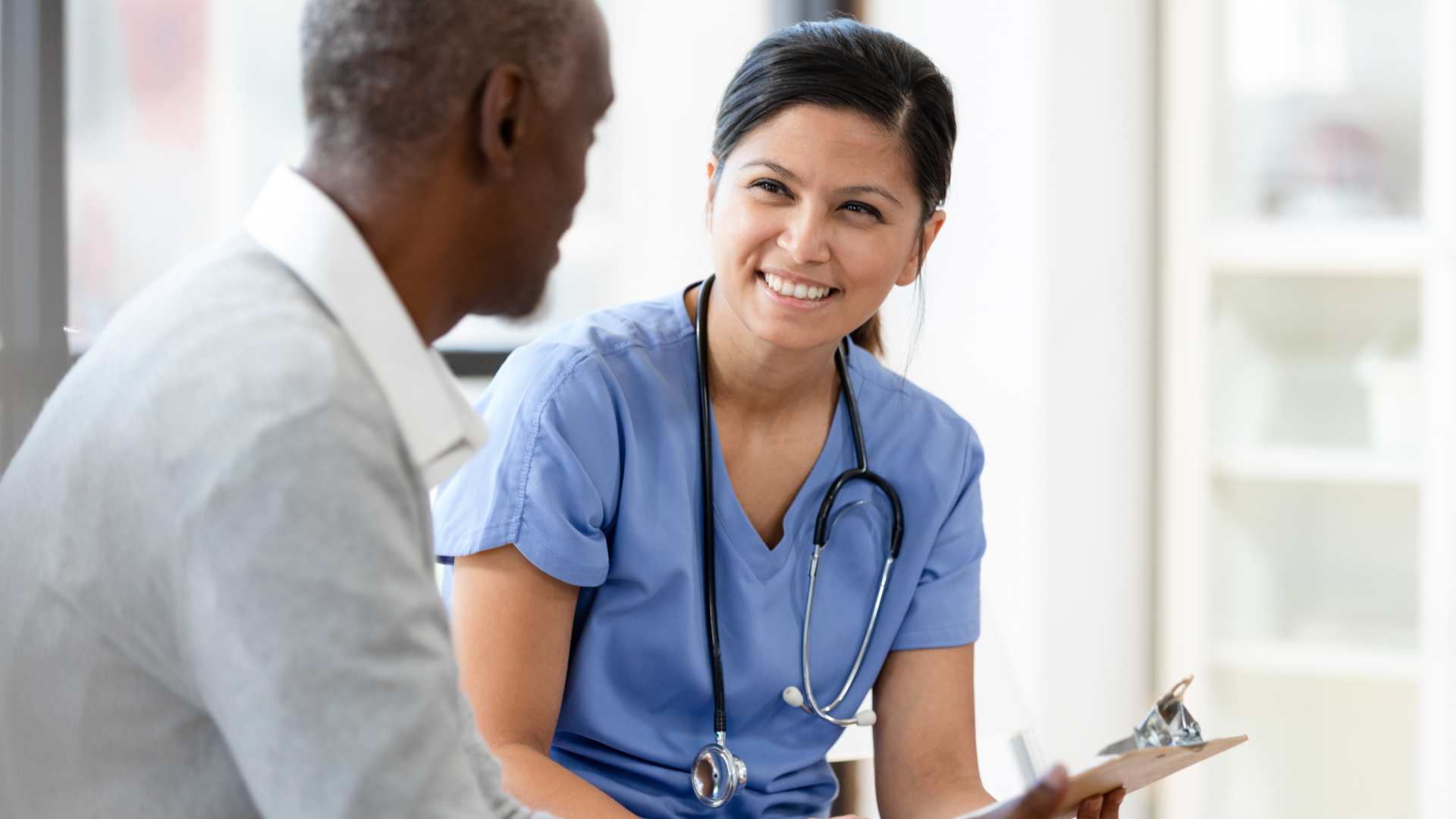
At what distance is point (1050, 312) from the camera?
83.4 inches

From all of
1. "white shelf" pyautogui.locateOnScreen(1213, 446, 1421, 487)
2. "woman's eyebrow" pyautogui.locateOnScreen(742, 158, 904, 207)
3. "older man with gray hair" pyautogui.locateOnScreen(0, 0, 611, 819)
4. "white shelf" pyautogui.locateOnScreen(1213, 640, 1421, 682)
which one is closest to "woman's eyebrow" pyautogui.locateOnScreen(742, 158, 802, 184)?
"woman's eyebrow" pyautogui.locateOnScreen(742, 158, 904, 207)

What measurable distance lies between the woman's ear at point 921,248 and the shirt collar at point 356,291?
73 cm

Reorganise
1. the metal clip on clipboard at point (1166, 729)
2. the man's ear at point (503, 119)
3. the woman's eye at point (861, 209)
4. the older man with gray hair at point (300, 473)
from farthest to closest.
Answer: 1. the woman's eye at point (861, 209)
2. the metal clip on clipboard at point (1166, 729)
3. the man's ear at point (503, 119)
4. the older man with gray hair at point (300, 473)

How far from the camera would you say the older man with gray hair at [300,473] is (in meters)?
0.55

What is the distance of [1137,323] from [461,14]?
195 centimetres

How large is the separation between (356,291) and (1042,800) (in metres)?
0.47

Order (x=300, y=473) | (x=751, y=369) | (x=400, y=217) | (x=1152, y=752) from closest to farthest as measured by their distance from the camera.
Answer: (x=300, y=473) < (x=400, y=217) < (x=1152, y=752) < (x=751, y=369)

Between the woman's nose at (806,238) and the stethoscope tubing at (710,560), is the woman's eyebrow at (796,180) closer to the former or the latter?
the woman's nose at (806,238)

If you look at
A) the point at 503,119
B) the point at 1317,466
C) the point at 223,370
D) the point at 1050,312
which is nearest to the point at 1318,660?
the point at 1317,466

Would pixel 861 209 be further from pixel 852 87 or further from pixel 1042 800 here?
pixel 1042 800

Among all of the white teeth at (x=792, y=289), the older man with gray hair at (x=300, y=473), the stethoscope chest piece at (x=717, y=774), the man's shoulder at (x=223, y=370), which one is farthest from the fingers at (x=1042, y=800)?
the white teeth at (x=792, y=289)

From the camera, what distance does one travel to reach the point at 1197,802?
2.39 metres

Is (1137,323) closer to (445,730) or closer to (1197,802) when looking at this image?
(1197,802)

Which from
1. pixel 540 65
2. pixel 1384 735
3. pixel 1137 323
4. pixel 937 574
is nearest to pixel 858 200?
pixel 937 574
